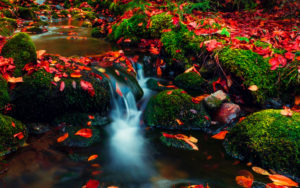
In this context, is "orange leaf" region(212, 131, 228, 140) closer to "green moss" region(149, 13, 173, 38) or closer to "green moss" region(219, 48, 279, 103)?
"green moss" region(219, 48, 279, 103)

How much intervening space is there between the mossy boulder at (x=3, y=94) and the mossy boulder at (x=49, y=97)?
0.13 metres

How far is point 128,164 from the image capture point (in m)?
3.02

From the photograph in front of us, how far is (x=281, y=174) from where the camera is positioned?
2.56 meters

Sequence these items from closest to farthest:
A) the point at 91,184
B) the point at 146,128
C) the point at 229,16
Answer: the point at 91,184
the point at 146,128
the point at 229,16

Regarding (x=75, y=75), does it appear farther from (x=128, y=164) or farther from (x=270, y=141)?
(x=270, y=141)

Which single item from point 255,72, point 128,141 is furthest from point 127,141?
point 255,72

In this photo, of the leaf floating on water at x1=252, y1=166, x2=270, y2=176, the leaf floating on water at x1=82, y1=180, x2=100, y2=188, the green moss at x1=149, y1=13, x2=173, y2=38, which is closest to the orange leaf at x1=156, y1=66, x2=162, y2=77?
the green moss at x1=149, y1=13, x2=173, y2=38

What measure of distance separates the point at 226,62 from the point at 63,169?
3598 millimetres

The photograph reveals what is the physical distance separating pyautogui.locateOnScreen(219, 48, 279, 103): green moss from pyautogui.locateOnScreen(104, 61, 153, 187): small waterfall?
2011 mm

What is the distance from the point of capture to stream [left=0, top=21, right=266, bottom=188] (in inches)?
101

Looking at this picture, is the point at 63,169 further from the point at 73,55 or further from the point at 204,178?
the point at 73,55

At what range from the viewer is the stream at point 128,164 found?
8.38ft

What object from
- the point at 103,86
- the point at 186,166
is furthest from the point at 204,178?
the point at 103,86

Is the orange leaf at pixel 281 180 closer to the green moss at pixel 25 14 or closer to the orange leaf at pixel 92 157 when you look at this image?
the orange leaf at pixel 92 157
